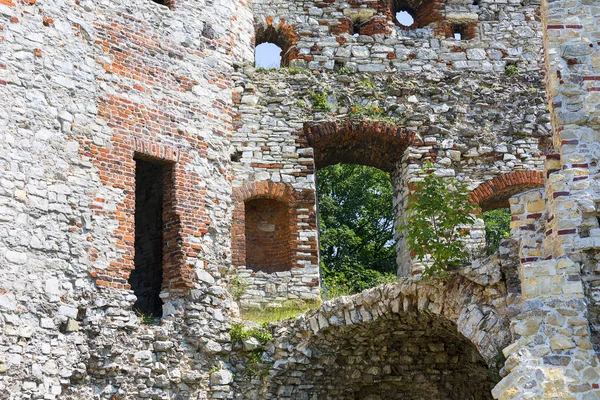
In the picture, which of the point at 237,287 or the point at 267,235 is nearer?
the point at 237,287

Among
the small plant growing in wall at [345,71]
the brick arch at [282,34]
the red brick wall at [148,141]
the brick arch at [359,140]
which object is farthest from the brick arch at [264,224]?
the brick arch at [282,34]

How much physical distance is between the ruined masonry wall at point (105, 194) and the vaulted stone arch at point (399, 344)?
40.4 inches

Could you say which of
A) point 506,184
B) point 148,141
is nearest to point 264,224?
point 148,141

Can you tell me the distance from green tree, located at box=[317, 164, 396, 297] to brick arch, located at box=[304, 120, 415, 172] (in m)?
5.89

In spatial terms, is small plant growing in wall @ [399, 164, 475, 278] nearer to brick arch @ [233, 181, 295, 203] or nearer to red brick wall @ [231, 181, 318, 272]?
red brick wall @ [231, 181, 318, 272]

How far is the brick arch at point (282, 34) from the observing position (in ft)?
42.8

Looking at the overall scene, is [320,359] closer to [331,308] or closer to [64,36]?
[331,308]

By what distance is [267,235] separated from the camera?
12.1m

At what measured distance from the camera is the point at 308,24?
516 inches

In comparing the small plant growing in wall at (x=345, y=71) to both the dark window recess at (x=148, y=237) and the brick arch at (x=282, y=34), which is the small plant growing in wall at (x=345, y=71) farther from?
the dark window recess at (x=148, y=237)

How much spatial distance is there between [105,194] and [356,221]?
11.0m

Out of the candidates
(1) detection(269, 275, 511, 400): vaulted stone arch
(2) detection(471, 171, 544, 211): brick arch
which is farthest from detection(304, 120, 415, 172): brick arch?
(1) detection(269, 275, 511, 400): vaulted stone arch

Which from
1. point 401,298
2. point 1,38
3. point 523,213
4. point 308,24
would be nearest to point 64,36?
point 1,38

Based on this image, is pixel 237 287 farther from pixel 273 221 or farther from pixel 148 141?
pixel 148 141
